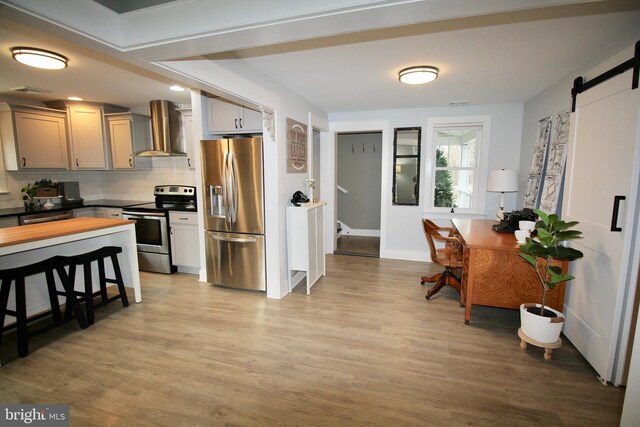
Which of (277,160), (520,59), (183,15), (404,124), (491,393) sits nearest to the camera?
(183,15)

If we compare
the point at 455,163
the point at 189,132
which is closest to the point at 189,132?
the point at 189,132

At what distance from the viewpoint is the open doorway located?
627cm

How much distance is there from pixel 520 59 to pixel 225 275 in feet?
12.4

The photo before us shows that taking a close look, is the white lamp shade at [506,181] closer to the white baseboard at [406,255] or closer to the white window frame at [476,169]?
the white window frame at [476,169]

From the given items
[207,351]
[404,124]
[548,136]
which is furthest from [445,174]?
[207,351]

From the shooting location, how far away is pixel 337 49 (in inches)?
93.2

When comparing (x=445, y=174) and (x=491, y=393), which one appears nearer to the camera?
(x=491, y=393)

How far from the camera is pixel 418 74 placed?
2816 mm

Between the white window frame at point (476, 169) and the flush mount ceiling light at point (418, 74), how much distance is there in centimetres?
184

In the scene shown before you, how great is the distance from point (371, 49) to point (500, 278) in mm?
2305

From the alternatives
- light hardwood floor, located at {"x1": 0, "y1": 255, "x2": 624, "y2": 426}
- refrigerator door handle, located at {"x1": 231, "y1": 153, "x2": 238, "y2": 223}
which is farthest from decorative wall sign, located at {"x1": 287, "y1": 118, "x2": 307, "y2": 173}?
light hardwood floor, located at {"x1": 0, "y1": 255, "x2": 624, "y2": 426}

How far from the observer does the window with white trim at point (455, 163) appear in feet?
14.8

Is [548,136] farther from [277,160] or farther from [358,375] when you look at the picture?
[358,375]

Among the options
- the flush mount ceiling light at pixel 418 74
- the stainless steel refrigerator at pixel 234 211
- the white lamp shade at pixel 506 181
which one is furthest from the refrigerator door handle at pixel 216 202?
the white lamp shade at pixel 506 181
